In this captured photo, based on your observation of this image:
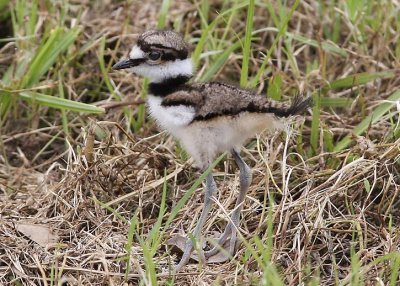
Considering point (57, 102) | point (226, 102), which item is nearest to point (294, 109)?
point (226, 102)

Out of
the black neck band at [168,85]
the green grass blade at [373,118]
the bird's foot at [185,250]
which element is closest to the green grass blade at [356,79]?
the green grass blade at [373,118]

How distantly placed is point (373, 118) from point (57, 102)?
4.64 ft

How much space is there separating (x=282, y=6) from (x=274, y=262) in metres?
1.74

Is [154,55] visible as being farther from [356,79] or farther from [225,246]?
[356,79]

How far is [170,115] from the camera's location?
10.6 ft

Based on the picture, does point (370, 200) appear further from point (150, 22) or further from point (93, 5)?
point (93, 5)

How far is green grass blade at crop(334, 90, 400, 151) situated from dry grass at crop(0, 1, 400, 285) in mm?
46

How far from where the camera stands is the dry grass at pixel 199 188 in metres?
3.27

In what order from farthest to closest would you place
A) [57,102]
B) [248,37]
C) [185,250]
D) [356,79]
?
[356,79], [57,102], [248,37], [185,250]

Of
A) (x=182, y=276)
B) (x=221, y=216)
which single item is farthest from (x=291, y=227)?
(x=182, y=276)

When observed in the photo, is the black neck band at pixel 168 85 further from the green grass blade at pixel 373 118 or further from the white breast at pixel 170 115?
the green grass blade at pixel 373 118

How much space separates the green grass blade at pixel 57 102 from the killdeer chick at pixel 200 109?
478mm

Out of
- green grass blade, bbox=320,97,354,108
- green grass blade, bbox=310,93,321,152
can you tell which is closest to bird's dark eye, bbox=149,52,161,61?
green grass blade, bbox=310,93,321,152

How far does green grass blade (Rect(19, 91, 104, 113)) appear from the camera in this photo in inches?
154
